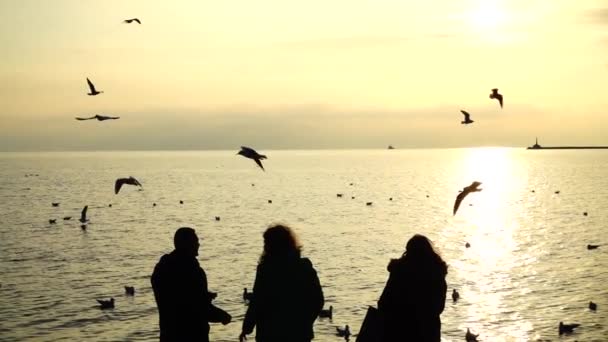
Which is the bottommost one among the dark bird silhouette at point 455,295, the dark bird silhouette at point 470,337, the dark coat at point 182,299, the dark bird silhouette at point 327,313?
the dark bird silhouette at point 470,337

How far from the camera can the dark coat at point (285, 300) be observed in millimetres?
6648

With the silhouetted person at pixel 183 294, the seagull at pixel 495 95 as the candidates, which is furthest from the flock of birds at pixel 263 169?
the silhouetted person at pixel 183 294

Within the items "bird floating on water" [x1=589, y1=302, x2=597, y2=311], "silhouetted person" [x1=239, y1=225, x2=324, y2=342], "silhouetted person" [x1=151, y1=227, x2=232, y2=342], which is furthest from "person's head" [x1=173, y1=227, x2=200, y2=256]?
"bird floating on water" [x1=589, y1=302, x2=597, y2=311]

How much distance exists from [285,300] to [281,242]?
0.60 metres

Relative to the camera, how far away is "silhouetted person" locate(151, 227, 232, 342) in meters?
6.66

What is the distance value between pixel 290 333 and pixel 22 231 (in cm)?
5731

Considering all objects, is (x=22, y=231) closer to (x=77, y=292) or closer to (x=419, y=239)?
(x=77, y=292)

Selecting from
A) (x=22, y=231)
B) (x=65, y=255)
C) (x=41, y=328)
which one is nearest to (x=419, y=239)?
(x=41, y=328)

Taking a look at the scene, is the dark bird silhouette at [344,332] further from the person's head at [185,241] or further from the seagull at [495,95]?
the person's head at [185,241]

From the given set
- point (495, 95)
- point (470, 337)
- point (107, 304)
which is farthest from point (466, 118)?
point (107, 304)

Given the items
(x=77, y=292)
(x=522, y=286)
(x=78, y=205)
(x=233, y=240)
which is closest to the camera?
(x=77, y=292)

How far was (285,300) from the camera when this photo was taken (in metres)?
6.75

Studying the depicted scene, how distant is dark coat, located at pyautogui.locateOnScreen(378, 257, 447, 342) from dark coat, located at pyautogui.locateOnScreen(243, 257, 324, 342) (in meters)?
0.70

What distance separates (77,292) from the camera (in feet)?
106
